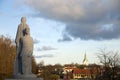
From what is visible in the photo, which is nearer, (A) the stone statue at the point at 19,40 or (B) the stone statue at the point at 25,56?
(B) the stone statue at the point at 25,56

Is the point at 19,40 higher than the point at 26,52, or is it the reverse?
the point at 19,40

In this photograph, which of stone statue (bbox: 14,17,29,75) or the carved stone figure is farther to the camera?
stone statue (bbox: 14,17,29,75)

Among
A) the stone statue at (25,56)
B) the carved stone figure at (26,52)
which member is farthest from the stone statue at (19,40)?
the carved stone figure at (26,52)

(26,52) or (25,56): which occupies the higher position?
(26,52)

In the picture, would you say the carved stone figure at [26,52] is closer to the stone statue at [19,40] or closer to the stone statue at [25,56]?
the stone statue at [25,56]

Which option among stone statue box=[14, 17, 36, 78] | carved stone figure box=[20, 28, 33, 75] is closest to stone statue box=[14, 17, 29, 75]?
stone statue box=[14, 17, 36, 78]

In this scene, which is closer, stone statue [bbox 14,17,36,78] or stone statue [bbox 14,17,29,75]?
stone statue [bbox 14,17,36,78]

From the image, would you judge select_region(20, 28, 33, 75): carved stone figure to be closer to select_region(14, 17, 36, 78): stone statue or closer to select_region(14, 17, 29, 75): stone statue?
select_region(14, 17, 36, 78): stone statue

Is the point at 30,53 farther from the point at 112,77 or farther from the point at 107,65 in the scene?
the point at 107,65

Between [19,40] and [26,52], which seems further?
[19,40]

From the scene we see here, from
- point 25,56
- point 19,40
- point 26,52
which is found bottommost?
point 25,56

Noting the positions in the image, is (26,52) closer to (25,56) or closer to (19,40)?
(25,56)

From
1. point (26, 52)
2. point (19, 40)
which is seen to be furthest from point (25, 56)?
point (19, 40)

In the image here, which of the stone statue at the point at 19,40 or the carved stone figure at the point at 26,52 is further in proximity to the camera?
the stone statue at the point at 19,40
